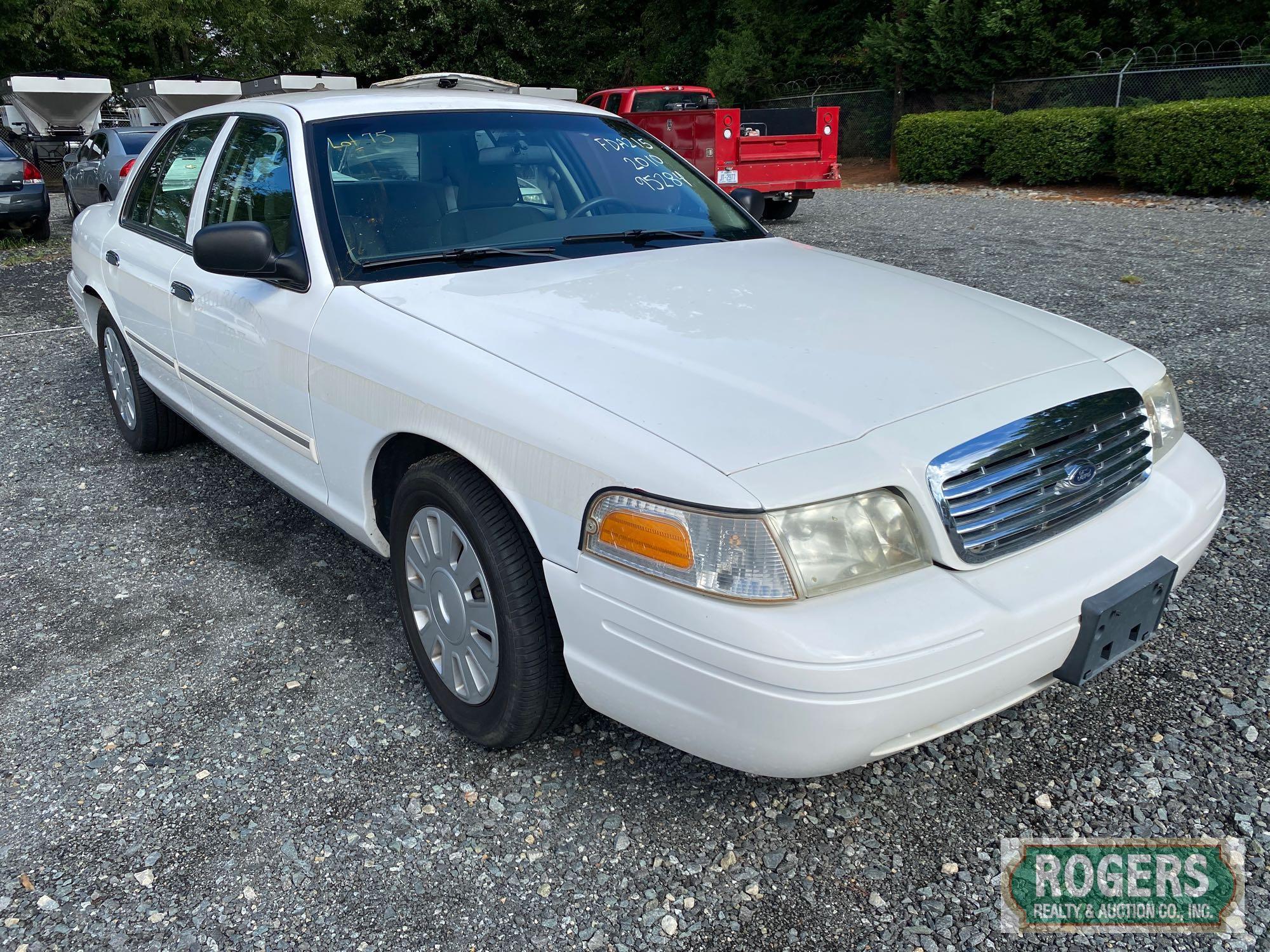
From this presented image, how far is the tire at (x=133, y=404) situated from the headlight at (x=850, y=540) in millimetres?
3578

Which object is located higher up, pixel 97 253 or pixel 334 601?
pixel 97 253

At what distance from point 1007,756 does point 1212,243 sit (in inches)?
378

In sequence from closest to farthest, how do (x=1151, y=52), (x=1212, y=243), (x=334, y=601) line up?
(x=334, y=601), (x=1212, y=243), (x=1151, y=52)

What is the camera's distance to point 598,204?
349cm

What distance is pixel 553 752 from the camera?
2.68 metres

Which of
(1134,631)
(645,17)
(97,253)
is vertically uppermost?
(645,17)

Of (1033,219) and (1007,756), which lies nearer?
(1007,756)

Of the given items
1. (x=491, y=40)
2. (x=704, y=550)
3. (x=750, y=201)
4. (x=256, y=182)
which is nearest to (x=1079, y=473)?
(x=704, y=550)

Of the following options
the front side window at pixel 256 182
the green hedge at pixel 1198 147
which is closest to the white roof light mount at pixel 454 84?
the front side window at pixel 256 182

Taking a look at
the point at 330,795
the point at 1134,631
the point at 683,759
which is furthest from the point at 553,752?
Answer: the point at 1134,631

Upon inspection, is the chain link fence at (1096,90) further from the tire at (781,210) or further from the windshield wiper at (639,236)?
the windshield wiper at (639,236)

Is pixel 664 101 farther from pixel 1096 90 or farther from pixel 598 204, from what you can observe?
pixel 598 204

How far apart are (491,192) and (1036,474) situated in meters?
2.01

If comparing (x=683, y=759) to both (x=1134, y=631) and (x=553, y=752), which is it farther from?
(x=1134, y=631)
